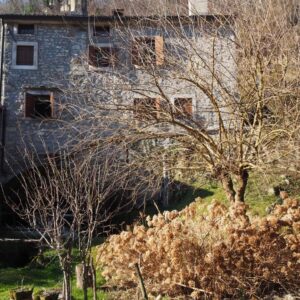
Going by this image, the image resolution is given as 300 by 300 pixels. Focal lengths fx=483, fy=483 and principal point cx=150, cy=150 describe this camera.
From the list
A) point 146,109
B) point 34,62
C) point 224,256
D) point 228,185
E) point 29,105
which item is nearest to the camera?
point 224,256

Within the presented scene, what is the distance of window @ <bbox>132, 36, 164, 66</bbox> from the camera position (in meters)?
9.04

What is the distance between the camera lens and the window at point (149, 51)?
9.04m

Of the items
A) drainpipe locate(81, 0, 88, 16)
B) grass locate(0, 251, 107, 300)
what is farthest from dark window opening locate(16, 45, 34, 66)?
grass locate(0, 251, 107, 300)

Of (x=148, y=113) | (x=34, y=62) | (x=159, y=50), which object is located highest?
(x=34, y=62)

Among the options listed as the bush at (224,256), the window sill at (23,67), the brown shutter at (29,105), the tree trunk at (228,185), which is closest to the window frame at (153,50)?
the tree trunk at (228,185)

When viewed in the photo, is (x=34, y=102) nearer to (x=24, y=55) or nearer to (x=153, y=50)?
(x=24, y=55)

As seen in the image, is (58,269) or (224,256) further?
(58,269)

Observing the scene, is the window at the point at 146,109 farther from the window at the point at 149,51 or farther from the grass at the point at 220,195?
the grass at the point at 220,195

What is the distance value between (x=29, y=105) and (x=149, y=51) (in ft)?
39.2

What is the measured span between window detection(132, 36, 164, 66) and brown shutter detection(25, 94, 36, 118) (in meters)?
10.7

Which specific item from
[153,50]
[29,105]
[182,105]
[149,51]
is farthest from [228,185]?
[29,105]

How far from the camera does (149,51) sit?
29.9 feet

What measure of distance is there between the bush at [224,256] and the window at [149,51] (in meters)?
3.22

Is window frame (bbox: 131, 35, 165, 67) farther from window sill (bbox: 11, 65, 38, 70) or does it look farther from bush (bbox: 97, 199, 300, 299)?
window sill (bbox: 11, 65, 38, 70)
